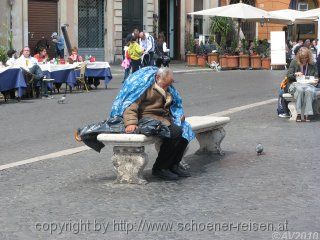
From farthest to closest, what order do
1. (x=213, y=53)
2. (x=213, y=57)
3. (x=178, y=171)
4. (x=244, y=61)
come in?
(x=213, y=53), (x=213, y=57), (x=244, y=61), (x=178, y=171)

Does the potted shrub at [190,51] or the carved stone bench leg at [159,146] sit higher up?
the potted shrub at [190,51]

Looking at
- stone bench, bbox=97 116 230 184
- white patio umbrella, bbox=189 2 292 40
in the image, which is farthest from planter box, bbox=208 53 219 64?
stone bench, bbox=97 116 230 184

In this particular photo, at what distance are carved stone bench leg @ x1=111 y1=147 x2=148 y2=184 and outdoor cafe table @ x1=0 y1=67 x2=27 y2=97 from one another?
1091 cm

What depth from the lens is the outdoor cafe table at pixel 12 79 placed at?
18.3m

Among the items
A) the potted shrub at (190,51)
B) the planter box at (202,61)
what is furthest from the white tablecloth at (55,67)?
the potted shrub at (190,51)

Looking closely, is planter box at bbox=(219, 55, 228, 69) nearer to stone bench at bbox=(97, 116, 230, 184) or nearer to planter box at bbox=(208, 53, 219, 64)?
planter box at bbox=(208, 53, 219, 64)

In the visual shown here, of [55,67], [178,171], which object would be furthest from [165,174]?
[55,67]

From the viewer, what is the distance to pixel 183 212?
6699 mm

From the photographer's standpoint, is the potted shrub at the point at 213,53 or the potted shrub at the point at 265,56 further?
the potted shrub at the point at 213,53

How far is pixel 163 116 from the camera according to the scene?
8258mm

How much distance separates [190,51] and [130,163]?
2977cm

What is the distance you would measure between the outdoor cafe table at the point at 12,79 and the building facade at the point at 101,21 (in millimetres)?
11981

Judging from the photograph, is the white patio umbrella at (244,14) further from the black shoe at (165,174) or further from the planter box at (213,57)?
the black shoe at (165,174)

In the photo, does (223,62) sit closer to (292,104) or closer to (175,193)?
(292,104)
